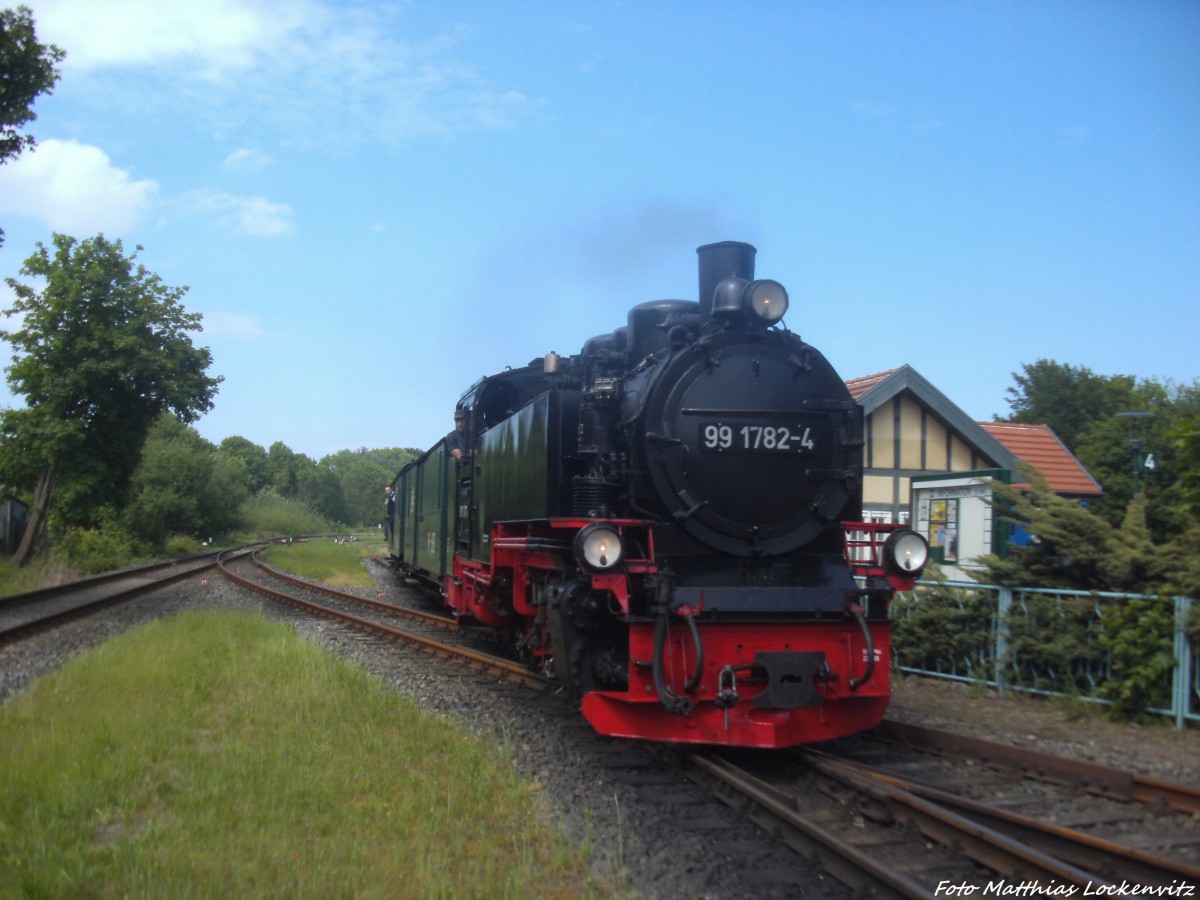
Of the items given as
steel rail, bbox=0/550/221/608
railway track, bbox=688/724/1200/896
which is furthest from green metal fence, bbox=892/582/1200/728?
steel rail, bbox=0/550/221/608

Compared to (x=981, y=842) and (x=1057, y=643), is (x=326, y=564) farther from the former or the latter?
(x=981, y=842)

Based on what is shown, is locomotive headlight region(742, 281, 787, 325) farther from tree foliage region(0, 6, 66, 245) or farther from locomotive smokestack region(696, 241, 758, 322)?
tree foliage region(0, 6, 66, 245)

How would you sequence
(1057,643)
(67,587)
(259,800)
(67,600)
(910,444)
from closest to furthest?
(259,800)
(1057,643)
(910,444)
(67,600)
(67,587)

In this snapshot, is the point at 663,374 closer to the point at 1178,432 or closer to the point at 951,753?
the point at 951,753

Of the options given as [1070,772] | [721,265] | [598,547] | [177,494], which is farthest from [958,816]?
[177,494]

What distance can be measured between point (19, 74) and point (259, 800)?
14.6 meters

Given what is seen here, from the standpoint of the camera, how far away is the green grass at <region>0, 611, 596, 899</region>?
410 cm

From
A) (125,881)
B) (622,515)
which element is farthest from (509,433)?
(125,881)

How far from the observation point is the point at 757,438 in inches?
261

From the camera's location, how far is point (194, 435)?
61281mm

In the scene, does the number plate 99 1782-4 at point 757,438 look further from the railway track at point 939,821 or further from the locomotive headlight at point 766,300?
the railway track at point 939,821

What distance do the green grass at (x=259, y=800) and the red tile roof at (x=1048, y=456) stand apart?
11.6 metres

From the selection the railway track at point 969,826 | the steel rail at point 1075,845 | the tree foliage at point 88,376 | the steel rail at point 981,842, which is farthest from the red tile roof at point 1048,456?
the tree foliage at point 88,376

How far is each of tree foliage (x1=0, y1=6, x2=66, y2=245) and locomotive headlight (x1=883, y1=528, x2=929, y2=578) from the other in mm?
14345
